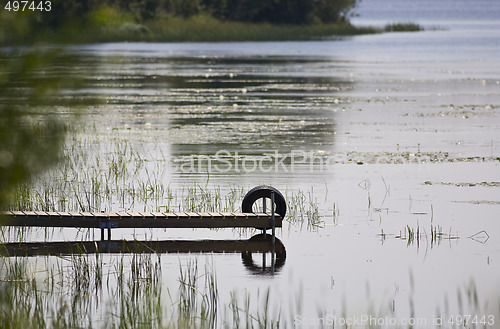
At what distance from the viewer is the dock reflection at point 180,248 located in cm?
1127

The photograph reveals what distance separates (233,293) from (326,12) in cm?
9094

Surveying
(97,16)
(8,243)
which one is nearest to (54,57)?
(97,16)

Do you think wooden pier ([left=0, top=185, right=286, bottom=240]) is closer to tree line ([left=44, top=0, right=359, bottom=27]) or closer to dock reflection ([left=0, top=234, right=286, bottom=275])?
dock reflection ([left=0, top=234, right=286, bottom=275])

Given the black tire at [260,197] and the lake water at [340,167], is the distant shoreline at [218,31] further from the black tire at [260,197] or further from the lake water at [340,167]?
the black tire at [260,197]

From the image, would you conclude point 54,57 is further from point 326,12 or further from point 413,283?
point 326,12

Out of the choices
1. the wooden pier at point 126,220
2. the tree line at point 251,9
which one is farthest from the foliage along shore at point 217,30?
the wooden pier at point 126,220

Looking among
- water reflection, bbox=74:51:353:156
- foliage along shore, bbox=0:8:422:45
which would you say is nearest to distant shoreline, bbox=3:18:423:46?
foliage along shore, bbox=0:8:422:45

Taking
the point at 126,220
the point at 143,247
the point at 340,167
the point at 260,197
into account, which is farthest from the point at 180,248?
the point at 340,167

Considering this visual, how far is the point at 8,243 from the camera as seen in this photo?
11.8m

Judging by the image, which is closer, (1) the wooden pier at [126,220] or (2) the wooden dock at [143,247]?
(2) the wooden dock at [143,247]

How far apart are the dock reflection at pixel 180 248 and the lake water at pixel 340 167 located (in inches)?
7.3

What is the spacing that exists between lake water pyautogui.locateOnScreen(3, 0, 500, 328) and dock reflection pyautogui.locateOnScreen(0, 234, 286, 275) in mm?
185

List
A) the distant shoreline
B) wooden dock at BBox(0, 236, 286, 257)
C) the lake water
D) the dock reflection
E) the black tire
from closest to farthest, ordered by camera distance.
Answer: the lake water → the dock reflection → wooden dock at BBox(0, 236, 286, 257) → the black tire → the distant shoreline

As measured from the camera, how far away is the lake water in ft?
33.7
